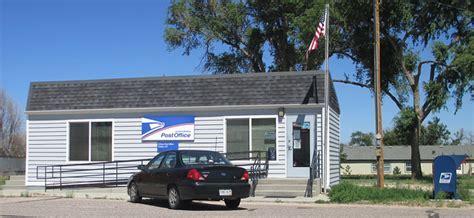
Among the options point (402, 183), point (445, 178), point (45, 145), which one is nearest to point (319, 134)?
point (445, 178)

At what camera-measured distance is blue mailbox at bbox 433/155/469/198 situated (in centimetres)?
1616

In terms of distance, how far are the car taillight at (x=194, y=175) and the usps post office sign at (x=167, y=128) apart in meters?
7.61

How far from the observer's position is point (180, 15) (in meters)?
45.4

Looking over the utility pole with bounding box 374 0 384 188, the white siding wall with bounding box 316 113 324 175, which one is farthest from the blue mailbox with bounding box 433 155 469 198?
the white siding wall with bounding box 316 113 324 175

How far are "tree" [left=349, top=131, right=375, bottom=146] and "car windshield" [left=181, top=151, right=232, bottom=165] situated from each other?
111m

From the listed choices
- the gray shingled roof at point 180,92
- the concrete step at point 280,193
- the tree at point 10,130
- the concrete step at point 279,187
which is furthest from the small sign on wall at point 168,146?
the tree at point 10,130

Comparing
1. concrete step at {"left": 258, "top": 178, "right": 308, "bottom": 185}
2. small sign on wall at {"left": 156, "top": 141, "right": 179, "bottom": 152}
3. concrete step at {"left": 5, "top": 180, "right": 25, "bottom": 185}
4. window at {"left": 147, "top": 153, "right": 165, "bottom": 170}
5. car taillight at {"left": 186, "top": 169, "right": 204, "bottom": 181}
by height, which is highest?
small sign on wall at {"left": 156, "top": 141, "right": 179, "bottom": 152}

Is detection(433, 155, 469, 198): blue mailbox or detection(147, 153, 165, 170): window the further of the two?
detection(433, 155, 469, 198): blue mailbox

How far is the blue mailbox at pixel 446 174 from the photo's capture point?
16.2 meters

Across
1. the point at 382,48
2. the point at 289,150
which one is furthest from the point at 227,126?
the point at 382,48

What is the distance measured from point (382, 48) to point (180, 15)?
16.6 m

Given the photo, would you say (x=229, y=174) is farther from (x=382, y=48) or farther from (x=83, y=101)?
(x=382, y=48)

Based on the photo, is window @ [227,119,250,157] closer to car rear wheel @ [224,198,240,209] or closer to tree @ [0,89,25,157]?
car rear wheel @ [224,198,240,209]

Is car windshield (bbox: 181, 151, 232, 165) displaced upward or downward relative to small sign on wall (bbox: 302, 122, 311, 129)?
downward
